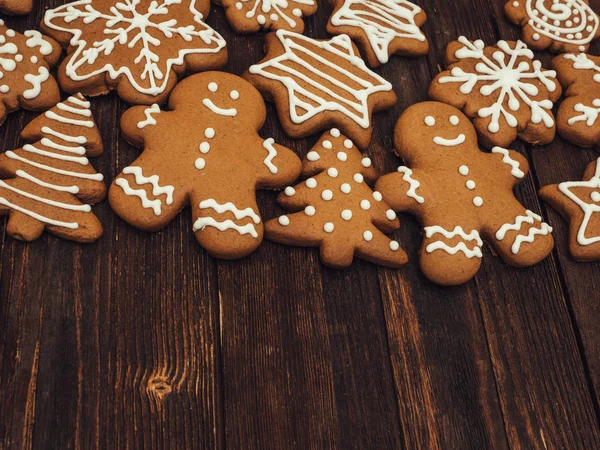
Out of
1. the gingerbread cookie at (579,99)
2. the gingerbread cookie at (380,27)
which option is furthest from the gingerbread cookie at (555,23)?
the gingerbread cookie at (380,27)

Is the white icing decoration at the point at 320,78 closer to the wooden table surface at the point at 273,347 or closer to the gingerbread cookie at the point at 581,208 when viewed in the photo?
the wooden table surface at the point at 273,347

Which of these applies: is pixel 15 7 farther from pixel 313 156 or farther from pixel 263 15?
pixel 313 156

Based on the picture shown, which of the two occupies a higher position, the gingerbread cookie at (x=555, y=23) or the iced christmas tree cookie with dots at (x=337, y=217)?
the gingerbread cookie at (x=555, y=23)

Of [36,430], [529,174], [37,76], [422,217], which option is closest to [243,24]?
[37,76]

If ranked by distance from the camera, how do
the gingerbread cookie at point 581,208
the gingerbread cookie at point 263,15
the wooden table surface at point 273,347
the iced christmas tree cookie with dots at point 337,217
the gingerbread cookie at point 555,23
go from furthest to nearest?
1. the gingerbread cookie at point 555,23
2. the gingerbread cookie at point 263,15
3. the gingerbread cookie at point 581,208
4. the iced christmas tree cookie with dots at point 337,217
5. the wooden table surface at point 273,347

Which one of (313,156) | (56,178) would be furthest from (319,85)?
(56,178)

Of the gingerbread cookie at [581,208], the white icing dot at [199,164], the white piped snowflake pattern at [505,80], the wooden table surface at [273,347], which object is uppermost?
the white piped snowflake pattern at [505,80]
